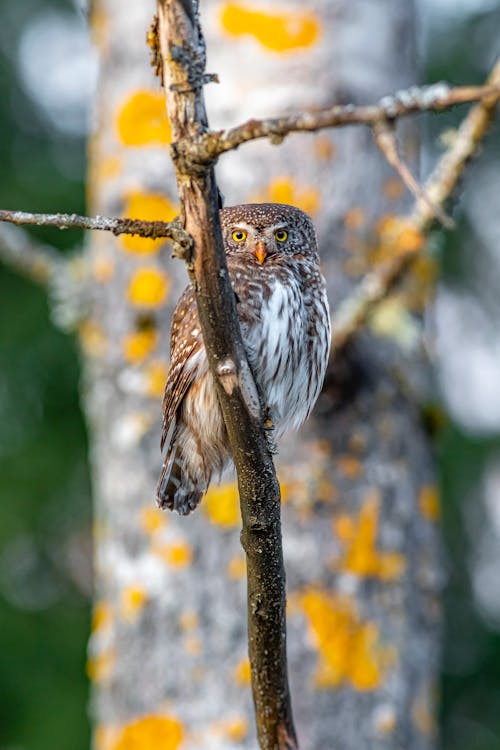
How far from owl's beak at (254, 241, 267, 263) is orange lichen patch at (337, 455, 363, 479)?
1283 millimetres

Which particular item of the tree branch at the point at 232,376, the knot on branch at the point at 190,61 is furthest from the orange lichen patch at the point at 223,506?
the knot on branch at the point at 190,61

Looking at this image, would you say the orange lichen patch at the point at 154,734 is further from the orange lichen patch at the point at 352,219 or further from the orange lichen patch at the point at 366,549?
the orange lichen patch at the point at 352,219

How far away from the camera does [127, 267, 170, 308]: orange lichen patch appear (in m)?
4.13

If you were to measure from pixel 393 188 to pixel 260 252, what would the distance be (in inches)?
61.1

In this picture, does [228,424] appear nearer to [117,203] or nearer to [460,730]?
[117,203]

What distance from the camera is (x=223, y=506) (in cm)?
395

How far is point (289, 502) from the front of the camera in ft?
12.8

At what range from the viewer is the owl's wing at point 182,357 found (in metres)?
2.91

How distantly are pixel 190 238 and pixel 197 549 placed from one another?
238 centimetres

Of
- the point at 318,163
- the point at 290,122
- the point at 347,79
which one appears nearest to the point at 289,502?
the point at 318,163

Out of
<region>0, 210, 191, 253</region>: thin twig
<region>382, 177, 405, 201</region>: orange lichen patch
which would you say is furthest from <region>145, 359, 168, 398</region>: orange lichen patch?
<region>0, 210, 191, 253</region>: thin twig

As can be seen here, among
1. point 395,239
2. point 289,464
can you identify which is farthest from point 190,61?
point 289,464

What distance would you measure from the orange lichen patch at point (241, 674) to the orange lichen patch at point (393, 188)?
6.51 feet

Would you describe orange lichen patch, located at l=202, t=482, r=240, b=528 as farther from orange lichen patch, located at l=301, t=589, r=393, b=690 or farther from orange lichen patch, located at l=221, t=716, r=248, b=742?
orange lichen patch, located at l=221, t=716, r=248, b=742
